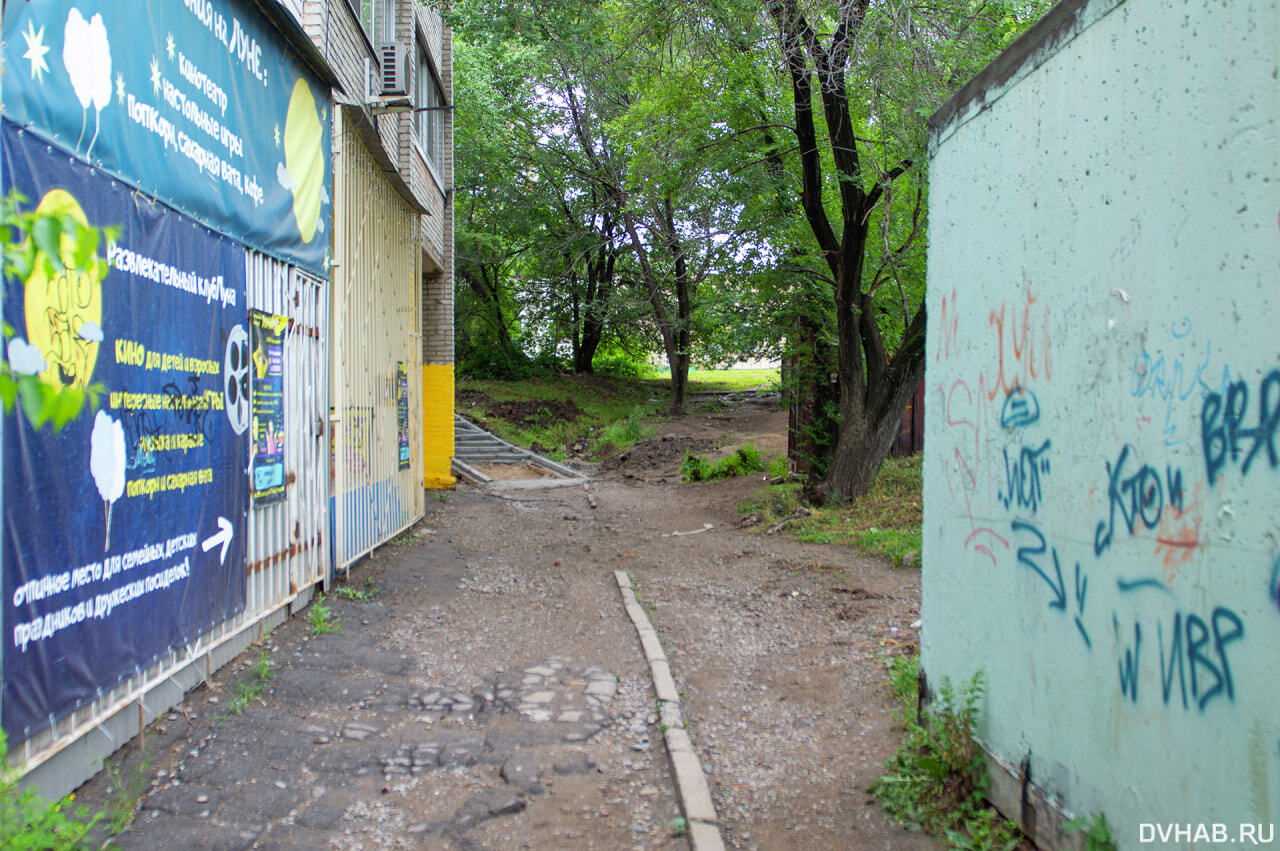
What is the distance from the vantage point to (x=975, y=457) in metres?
3.79

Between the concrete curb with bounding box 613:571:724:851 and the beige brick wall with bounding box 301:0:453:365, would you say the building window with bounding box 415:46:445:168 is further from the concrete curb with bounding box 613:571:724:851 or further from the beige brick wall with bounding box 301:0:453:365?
the concrete curb with bounding box 613:571:724:851

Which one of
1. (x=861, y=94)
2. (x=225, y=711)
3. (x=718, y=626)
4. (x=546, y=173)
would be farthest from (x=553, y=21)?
(x=546, y=173)

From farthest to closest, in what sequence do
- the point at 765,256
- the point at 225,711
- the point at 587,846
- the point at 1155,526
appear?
the point at 765,256
the point at 225,711
the point at 587,846
the point at 1155,526

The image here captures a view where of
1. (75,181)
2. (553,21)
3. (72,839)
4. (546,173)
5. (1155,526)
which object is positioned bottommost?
(72,839)

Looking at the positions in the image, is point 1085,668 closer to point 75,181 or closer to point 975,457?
point 975,457

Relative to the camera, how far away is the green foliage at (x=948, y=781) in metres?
3.45

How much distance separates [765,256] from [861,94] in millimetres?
3442

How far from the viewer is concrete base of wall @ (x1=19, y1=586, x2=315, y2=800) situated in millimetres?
3582

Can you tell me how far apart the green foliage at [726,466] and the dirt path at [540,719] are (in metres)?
7.76

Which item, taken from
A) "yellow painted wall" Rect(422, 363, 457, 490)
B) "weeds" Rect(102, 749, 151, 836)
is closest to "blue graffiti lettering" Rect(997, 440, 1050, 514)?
"weeds" Rect(102, 749, 151, 836)

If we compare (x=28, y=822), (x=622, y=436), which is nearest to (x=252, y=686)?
(x=28, y=822)

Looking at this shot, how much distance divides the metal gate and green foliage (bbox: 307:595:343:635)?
985 millimetres

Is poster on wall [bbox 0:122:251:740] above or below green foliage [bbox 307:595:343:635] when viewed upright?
above

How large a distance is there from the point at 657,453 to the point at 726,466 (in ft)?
12.9
